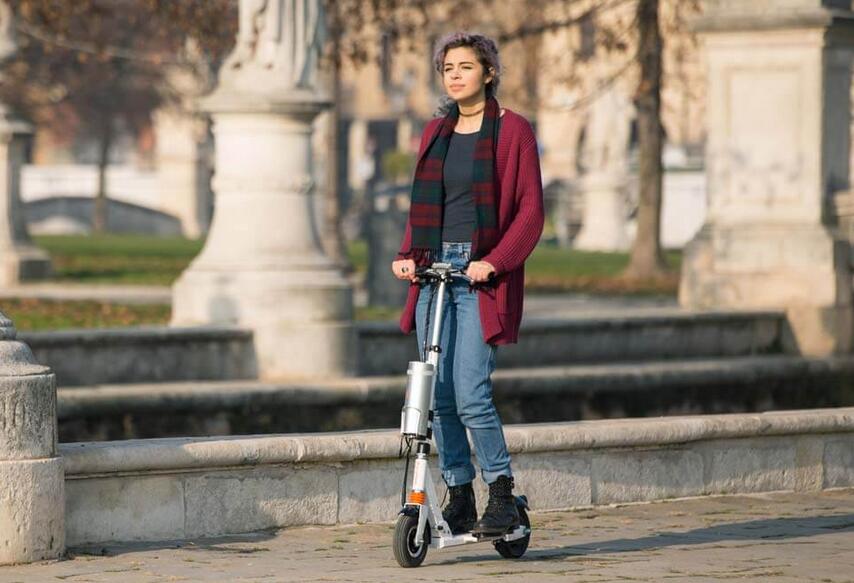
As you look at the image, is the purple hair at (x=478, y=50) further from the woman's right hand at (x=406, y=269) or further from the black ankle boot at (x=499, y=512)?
the black ankle boot at (x=499, y=512)

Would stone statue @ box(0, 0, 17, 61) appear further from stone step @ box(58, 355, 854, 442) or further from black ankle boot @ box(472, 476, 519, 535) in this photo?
black ankle boot @ box(472, 476, 519, 535)

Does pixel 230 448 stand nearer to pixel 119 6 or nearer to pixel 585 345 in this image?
pixel 585 345

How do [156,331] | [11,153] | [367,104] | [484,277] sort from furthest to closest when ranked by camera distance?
[367,104], [11,153], [156,331], [484,277]

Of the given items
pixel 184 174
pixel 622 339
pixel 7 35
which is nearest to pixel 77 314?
pixel 622 339

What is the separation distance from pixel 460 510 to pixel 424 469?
0.96ft

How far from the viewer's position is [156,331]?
1430cm

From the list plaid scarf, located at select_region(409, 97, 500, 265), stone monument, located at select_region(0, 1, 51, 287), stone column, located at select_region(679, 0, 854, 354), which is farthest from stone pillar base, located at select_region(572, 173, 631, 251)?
plaid scarf, located at select_region(409, 97, 500, 265)

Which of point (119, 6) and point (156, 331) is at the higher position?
point (119, 6)

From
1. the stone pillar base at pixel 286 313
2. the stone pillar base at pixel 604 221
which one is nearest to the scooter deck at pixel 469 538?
the stone pillar base at pixel 286 313

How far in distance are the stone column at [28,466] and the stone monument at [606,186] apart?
1382 inches

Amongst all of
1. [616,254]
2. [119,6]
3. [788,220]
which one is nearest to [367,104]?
[119,6]

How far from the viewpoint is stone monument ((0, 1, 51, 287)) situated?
81.6ft

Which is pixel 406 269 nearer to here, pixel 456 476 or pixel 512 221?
pixel 512 221

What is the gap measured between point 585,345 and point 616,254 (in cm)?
2145
